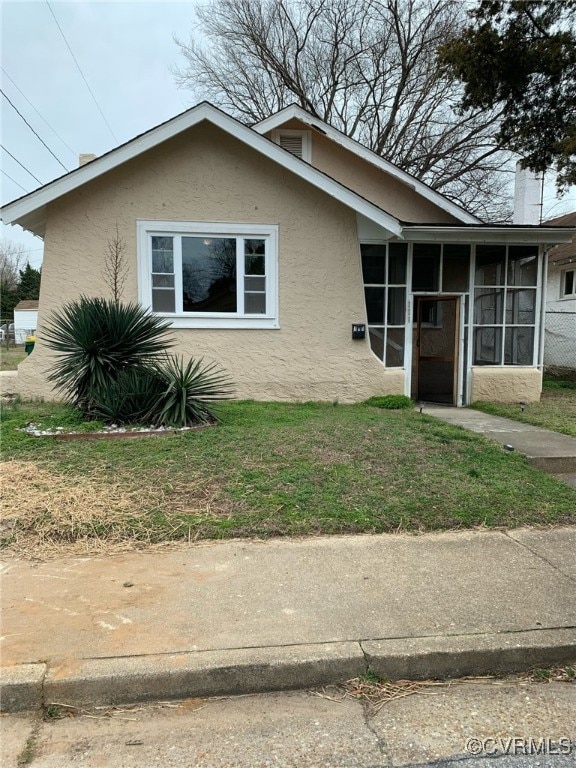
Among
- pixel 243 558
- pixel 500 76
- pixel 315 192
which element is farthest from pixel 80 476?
pixel 500 76

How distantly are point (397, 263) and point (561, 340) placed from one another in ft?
32.7

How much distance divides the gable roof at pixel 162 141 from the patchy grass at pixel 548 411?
13.2 ft

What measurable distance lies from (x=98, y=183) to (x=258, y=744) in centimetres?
966

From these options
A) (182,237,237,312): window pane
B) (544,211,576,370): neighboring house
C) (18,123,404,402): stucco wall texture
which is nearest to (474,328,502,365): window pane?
(18,123,404,402): stucco wall texture

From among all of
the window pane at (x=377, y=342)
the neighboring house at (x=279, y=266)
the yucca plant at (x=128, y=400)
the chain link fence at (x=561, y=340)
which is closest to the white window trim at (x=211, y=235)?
the neighboring house at (x=279, y=266)

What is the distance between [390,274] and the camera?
425 inches

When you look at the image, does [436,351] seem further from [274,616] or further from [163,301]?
[274,616]

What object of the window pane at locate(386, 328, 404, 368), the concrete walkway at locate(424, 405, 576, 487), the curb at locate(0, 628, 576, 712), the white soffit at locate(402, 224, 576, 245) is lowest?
the curb at locate(0, 628, 576, 712)

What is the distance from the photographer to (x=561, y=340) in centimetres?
1783

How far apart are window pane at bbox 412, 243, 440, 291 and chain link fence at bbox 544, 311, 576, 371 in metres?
8.57

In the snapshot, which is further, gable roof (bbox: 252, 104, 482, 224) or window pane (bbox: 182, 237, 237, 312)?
gable roof (bbox: 252, 104, 482, 224)

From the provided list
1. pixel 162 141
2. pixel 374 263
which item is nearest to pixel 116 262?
pixel 162 141

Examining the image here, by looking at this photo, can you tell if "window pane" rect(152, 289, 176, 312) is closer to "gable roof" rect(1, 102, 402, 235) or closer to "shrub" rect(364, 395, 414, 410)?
"gable roof" rect(1, 102, 402, 235)

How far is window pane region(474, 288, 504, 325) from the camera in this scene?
11.2 meters
